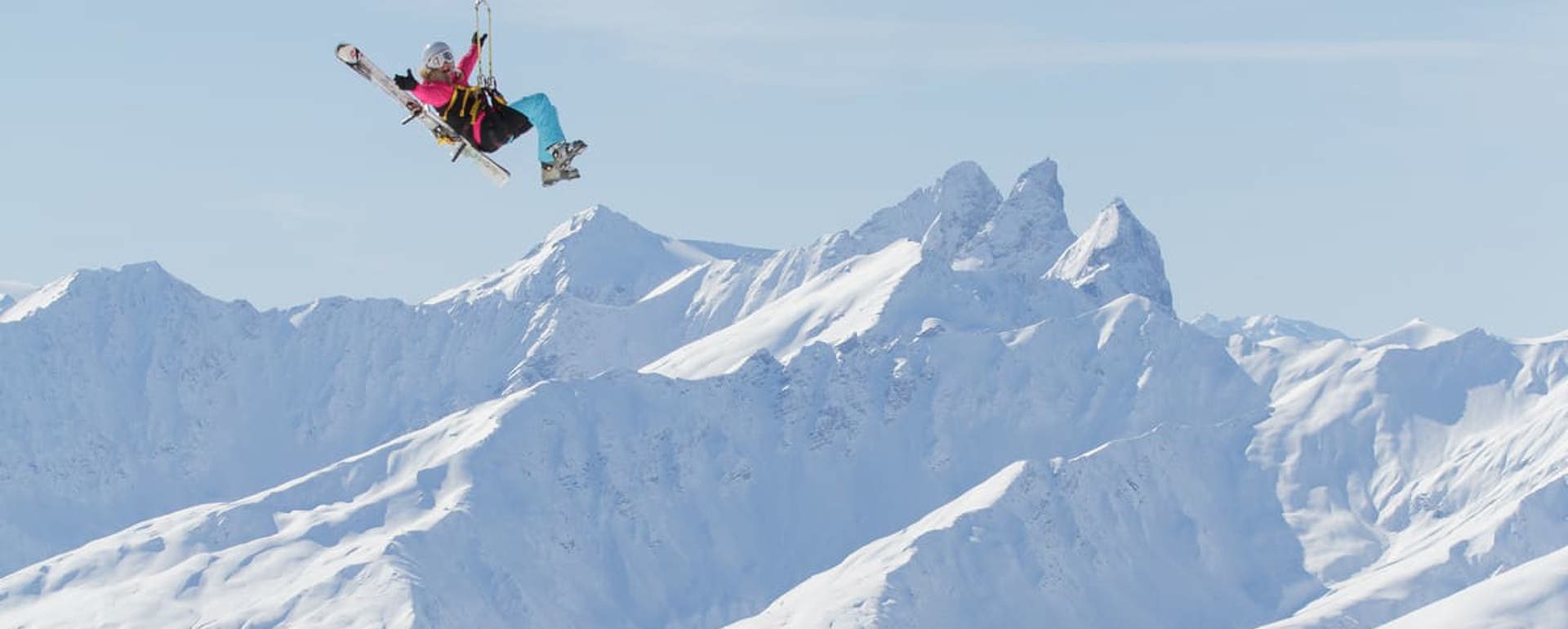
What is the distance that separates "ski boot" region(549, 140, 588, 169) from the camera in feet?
224

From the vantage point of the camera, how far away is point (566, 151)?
2689 inches

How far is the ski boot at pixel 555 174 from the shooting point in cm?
6775

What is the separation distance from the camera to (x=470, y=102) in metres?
66.6

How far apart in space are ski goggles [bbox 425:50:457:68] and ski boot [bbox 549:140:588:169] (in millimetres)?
3195

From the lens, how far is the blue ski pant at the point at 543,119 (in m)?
66.9

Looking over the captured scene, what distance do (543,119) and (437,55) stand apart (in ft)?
9.00

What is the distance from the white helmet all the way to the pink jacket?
375 mm

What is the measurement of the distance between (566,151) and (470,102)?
2.82 meters

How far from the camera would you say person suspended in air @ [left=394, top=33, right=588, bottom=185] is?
6638cm

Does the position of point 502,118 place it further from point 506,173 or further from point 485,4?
point 485,4

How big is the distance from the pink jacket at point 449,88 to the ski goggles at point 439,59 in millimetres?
358

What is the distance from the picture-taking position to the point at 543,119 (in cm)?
6725

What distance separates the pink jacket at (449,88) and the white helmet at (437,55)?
1.23 ft

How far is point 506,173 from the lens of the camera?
219 ft
